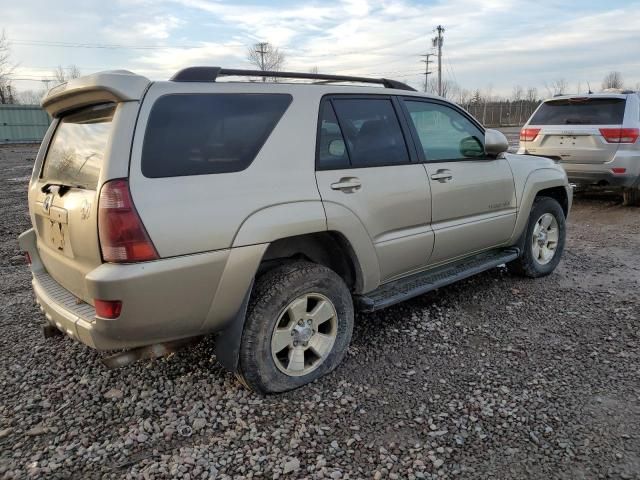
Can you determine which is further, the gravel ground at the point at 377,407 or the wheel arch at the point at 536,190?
the wheel arch at the point at 536,190

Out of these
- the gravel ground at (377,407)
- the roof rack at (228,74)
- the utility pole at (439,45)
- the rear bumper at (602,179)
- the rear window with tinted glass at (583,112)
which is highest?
the utility pole at (439,45)

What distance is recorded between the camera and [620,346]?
143 inches

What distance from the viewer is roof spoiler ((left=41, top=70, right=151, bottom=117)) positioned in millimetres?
2541

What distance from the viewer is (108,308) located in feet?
8.05

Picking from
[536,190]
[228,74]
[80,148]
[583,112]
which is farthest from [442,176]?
[583,112]

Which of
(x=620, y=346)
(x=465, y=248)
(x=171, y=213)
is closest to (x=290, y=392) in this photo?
(x=171, y=213)

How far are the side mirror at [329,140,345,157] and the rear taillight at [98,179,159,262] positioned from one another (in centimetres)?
131

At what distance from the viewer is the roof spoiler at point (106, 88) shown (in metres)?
2.54

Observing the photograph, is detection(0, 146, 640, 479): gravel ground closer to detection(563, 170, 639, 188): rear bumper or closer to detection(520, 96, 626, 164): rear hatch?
detection(563, 170, 639, 188): rear bumper

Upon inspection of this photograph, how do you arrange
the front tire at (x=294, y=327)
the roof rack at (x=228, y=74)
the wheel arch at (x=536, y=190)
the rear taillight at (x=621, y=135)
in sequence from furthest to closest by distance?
the rear taillight at (x=621, y=135) → the wheel arch at (x=536, y=190) → the front tire at (x=294, y=327) → the roof rack at (x=228, y=74)

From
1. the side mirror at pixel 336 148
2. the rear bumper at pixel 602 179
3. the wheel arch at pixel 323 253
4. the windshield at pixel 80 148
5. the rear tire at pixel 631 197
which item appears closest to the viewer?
the windshield at pixel 80 148

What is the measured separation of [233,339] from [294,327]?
1.32 feet

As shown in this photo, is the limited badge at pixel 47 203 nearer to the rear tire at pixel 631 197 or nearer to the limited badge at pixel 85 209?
the limited badge at pixel 85 209

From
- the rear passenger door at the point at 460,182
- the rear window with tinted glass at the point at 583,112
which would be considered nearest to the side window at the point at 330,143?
the rear passenger door at the point at 460,182
